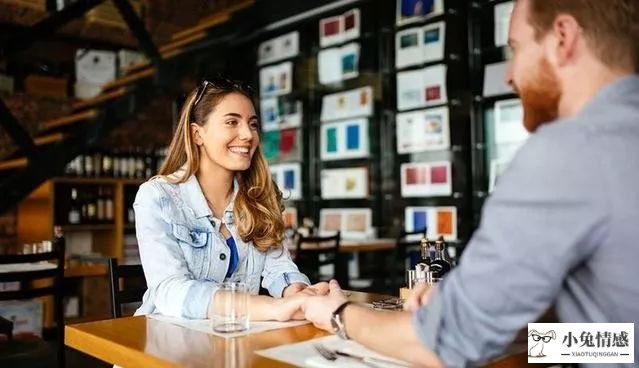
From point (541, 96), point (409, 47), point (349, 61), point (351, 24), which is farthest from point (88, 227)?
point (541, 96)

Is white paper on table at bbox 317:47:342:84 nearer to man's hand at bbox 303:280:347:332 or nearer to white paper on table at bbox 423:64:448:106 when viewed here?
white paper on table at bbox 423:64:448:106

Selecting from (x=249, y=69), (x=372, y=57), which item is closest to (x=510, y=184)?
(x=372, y=57)

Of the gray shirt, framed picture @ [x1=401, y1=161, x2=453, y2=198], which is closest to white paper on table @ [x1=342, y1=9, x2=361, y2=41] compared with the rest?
framed picture @ [x1=401, y1=161, x2=453, y2=198]

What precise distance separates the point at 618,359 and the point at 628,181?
27 cm

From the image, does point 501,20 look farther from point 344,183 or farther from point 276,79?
point 276,79

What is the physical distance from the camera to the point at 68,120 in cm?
599

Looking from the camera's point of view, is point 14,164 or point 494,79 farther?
point 14,164

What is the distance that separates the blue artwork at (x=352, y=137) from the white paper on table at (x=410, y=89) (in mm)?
568

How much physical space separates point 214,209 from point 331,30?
506 centimetres

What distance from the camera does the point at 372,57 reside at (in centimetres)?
617

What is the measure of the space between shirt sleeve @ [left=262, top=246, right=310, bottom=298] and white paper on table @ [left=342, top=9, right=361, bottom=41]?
4.75m

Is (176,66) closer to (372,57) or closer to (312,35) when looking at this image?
(312,35)

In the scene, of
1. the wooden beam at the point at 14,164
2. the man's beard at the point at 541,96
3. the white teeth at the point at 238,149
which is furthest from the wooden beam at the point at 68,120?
the man's beard at the point at 541,96

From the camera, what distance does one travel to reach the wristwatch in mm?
1073
